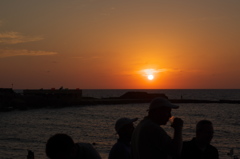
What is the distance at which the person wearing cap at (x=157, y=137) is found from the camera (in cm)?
374

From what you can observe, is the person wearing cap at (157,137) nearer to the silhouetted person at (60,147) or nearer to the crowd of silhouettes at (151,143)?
the crowd of silhouettes at (151,143)

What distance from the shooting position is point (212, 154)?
179 inches

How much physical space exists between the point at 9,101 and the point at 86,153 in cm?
7535

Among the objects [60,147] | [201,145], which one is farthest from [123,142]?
[60,147]

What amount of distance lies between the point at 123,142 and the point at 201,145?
1.20 meters

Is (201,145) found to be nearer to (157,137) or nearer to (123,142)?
(157,137)

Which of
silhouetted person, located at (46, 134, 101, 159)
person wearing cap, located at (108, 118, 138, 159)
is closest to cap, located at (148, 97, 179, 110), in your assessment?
person wearing cap, located at (108, 118, 138, 159)

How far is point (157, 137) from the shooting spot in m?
3.81

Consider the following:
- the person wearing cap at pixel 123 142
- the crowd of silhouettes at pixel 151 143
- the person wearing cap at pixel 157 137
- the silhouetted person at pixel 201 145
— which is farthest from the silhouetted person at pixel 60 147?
the silhouetted person at pixel 201 145

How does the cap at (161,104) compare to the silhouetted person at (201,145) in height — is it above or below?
above

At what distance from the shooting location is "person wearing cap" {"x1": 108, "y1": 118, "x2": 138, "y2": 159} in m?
4.89

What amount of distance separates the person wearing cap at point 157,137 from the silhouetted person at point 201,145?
0.72 metres

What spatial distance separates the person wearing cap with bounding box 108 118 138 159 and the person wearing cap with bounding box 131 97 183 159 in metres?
0.81

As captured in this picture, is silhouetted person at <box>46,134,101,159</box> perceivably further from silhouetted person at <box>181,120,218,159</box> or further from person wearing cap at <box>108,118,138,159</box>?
silhouetted person at <box>181,120,218,159</box>
